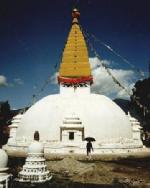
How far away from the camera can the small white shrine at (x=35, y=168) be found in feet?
48.7

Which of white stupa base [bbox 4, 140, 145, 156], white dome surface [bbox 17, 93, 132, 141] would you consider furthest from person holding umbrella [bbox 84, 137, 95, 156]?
white dome surface [bbox 17, 93, 132, 141]

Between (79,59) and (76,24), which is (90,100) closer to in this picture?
(79,59)

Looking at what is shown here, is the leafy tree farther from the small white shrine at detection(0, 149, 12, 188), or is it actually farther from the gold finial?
the small white shrine at detection(0, 149, 12, 188)

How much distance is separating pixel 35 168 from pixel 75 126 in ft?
45.2

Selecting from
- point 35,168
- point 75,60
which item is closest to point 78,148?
point 75,60

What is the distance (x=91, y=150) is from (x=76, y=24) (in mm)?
16679

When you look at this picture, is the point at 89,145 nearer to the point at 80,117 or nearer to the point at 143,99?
the point at 80,117

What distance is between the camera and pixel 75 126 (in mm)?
28609

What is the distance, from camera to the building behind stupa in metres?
28.2

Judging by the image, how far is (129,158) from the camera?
25609mm

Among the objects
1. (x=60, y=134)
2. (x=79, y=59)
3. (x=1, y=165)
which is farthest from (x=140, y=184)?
(x=79, y=59)

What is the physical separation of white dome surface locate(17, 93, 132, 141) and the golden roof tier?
12.3 ft

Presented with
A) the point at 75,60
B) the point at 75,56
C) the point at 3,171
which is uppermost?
the point at 75,56

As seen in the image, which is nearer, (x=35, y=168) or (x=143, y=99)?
(x=35, y=168)
